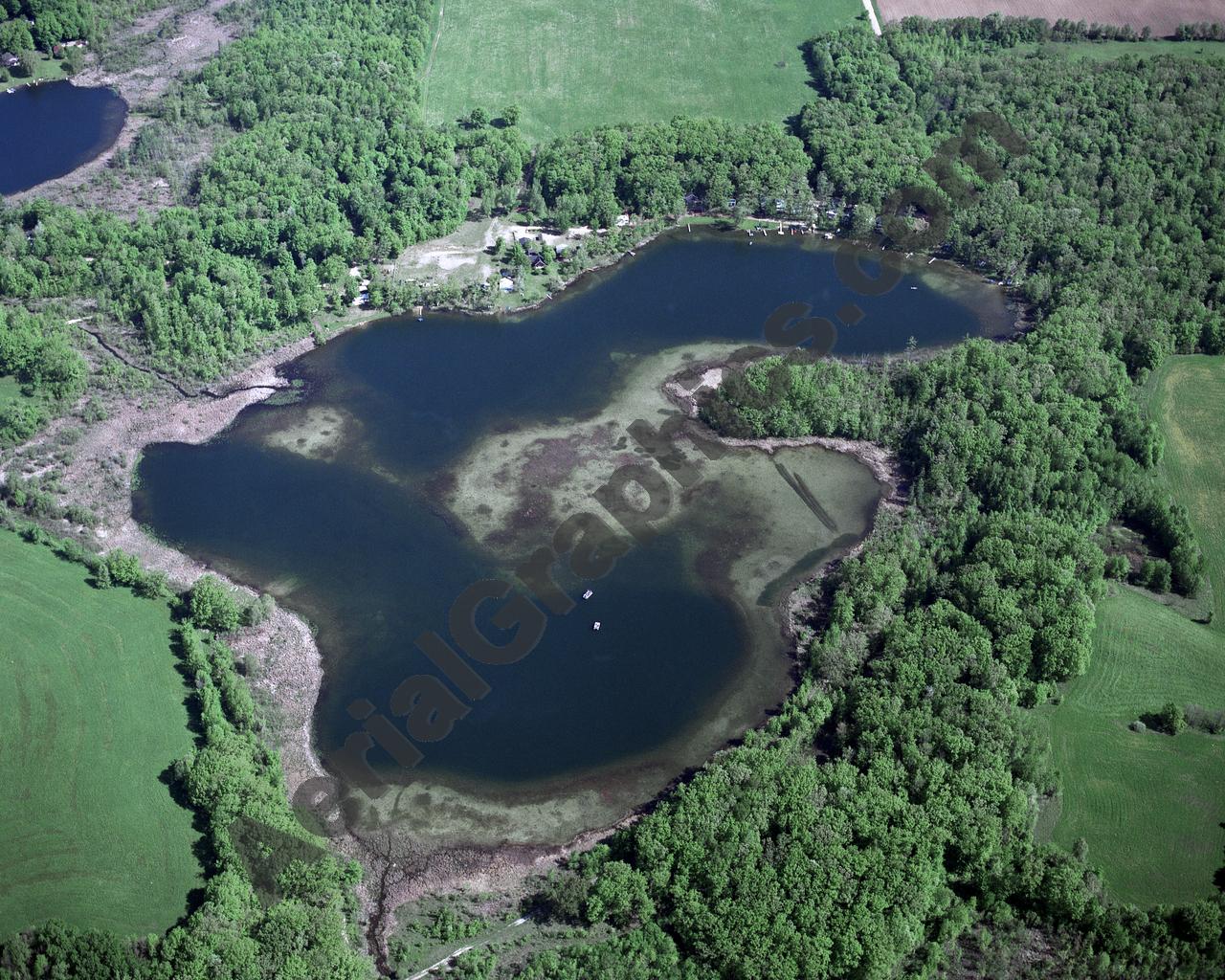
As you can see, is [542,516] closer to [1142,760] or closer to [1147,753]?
[1142,760]

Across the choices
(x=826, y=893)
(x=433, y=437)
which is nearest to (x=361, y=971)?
(x=826, y=893)

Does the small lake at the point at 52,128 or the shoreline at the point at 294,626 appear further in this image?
the small lake at the point at 52,128

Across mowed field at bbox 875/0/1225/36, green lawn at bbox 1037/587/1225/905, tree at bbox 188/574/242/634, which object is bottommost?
tree at bbox 188/574/242/634

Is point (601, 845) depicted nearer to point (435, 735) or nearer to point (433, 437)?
point (435, 735)

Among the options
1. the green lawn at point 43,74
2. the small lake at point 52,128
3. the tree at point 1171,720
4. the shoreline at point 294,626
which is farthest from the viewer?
the green lawn at point 43,74

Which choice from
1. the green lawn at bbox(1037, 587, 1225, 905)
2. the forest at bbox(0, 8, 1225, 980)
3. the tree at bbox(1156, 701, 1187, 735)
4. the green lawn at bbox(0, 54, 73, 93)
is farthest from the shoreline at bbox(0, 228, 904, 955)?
the green lawn at bbox(0, 54, 73, 93)

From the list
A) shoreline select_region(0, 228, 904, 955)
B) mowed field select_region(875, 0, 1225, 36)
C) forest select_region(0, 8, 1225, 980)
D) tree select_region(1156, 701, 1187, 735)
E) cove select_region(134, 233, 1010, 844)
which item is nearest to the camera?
forest select_region(0, 8, 1225, 980)

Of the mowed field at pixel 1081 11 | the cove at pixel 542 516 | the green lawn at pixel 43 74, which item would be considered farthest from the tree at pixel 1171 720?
the green lawn at pixel 43 74

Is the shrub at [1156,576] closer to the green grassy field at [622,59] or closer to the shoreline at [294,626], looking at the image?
the shoreline at [294,626]

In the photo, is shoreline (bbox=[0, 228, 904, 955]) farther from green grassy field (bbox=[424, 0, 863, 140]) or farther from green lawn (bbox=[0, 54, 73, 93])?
green lawn (bbox=[0, 54, 73, 93])
